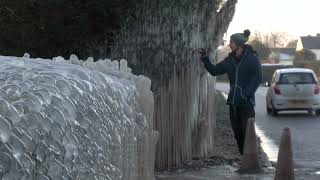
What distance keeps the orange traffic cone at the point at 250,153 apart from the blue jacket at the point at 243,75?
517 mm

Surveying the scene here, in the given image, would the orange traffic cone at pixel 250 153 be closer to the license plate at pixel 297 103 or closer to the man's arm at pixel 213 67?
the man's arm at pixel 213 67

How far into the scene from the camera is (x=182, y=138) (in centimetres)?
805

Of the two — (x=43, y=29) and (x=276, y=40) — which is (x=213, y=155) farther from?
(x=276, y=40)

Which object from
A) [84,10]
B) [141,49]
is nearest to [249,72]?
[141,49]

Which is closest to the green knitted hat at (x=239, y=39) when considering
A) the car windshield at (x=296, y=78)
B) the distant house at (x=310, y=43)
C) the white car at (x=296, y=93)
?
the white car at (x=296, y=93)

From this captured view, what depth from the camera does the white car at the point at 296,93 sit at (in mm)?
20812

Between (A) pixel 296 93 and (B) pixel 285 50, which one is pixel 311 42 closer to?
(B) pixel 285 50

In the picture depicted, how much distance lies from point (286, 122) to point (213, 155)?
31.6ft

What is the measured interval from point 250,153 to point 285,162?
89cm

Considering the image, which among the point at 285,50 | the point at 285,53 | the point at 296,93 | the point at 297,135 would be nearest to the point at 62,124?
the point at 297,135

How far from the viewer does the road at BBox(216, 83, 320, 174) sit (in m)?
9.79

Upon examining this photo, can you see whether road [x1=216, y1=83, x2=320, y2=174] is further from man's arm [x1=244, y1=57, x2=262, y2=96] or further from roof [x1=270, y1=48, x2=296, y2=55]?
roof [x1=270, y1=48, x2=296, y2=55]

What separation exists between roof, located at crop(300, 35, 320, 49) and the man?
10650cm

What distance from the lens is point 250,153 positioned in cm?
812
